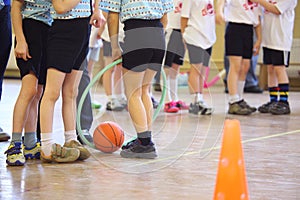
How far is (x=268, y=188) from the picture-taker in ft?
8.27

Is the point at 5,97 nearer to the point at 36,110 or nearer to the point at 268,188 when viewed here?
the point at 36,110

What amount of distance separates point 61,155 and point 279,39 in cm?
279

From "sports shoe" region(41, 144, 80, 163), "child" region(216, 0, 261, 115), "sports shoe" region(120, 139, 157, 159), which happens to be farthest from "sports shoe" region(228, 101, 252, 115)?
"sports shoe" region(41, 144, 80, 163)

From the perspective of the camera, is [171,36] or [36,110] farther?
[171,36]

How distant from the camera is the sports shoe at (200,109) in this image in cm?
509

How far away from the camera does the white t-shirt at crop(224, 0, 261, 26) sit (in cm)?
507

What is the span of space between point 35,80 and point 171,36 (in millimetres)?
2799

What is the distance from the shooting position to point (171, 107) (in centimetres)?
526

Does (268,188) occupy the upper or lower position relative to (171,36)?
lower

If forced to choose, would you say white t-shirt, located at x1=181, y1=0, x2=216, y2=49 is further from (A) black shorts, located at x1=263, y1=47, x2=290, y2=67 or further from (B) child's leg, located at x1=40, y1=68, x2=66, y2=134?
(B) child's leg, located at x1=40, y1=68, x2=66, y2=134

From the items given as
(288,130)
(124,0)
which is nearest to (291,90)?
(288,130)

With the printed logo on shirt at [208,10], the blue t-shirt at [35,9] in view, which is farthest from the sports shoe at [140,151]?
the printed logo on shirt at [208,10]

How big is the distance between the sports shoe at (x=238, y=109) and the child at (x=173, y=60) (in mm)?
463

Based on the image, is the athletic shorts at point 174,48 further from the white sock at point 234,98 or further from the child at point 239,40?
the white sock at point 234,98
